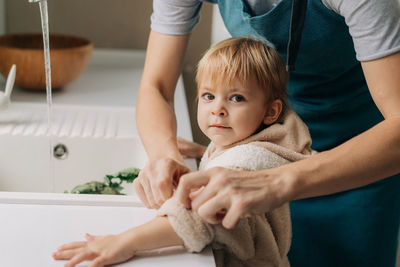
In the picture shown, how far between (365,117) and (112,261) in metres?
0.75

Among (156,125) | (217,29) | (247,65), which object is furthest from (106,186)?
(217,29)

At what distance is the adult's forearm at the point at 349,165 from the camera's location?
779mm

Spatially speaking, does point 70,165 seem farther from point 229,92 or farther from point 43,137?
point 229,92

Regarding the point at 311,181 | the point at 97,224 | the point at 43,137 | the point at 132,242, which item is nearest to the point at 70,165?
the point at 43,137

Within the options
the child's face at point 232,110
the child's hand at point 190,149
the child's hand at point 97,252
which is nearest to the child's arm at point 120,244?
the child's hand at point 97,252

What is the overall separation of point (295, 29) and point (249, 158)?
31cm

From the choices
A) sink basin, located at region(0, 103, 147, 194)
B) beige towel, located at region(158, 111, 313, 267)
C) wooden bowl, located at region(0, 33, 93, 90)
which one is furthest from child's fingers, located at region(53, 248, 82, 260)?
wooden bowl, located at region(0, 33, 93, 90)

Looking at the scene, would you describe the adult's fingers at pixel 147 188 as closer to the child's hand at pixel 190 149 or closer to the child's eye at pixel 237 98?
the child's eye at pixel 237 98

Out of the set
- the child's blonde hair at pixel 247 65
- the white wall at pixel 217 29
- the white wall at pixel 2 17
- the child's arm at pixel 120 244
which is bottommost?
the white wall at pixel 2 17

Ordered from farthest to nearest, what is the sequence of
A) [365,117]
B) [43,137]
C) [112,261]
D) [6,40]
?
[6,40] → [43,137] → [365,117] → [112,261]

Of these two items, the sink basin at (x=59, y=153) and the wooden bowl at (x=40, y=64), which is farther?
the wooden bowl at (x=40, y=64)

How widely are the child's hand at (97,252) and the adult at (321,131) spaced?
113 millimetres

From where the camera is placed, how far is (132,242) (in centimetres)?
78

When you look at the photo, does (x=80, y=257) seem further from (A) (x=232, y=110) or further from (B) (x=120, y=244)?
(A) (x=232, y=110)
